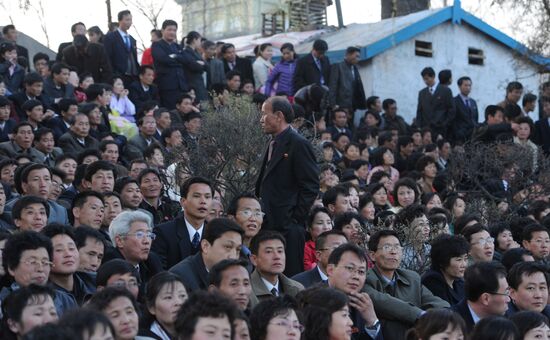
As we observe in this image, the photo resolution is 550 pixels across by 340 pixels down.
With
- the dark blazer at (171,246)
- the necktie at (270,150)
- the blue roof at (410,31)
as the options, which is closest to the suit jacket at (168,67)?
the blue roof at (410,31)

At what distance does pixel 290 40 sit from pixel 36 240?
1627 cm

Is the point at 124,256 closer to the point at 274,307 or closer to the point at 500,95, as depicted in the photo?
the point at 274,307

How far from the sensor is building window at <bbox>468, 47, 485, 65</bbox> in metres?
22.3

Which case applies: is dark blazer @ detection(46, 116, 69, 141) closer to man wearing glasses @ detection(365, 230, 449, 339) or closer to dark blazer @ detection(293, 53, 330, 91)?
dark blazer @ detection(293, 53, 330, 91)

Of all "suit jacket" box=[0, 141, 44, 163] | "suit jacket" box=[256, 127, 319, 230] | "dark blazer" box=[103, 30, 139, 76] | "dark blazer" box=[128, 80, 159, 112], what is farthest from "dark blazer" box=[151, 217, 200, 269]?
"dark blazer" box=[103, 30, 139, 76]

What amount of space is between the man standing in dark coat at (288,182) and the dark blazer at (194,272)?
60.6 inches

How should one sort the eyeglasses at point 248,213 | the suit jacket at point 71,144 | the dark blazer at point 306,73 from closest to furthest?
the eyeglasses at point 248,213, the suit jacket at point 71,144, the dark blazer at point 306,73

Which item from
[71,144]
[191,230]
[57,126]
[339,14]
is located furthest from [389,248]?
[339,14]

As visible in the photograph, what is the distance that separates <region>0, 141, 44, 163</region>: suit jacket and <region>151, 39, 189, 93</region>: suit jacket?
16.2ft

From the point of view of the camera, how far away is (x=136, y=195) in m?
10.3

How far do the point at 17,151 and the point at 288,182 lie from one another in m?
4.11

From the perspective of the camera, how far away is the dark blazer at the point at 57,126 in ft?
45.4

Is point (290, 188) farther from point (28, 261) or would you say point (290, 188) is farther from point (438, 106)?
point (438, 106)

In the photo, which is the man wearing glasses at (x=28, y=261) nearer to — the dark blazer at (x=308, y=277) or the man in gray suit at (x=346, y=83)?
the dark blazer at (x=308, y=277)
